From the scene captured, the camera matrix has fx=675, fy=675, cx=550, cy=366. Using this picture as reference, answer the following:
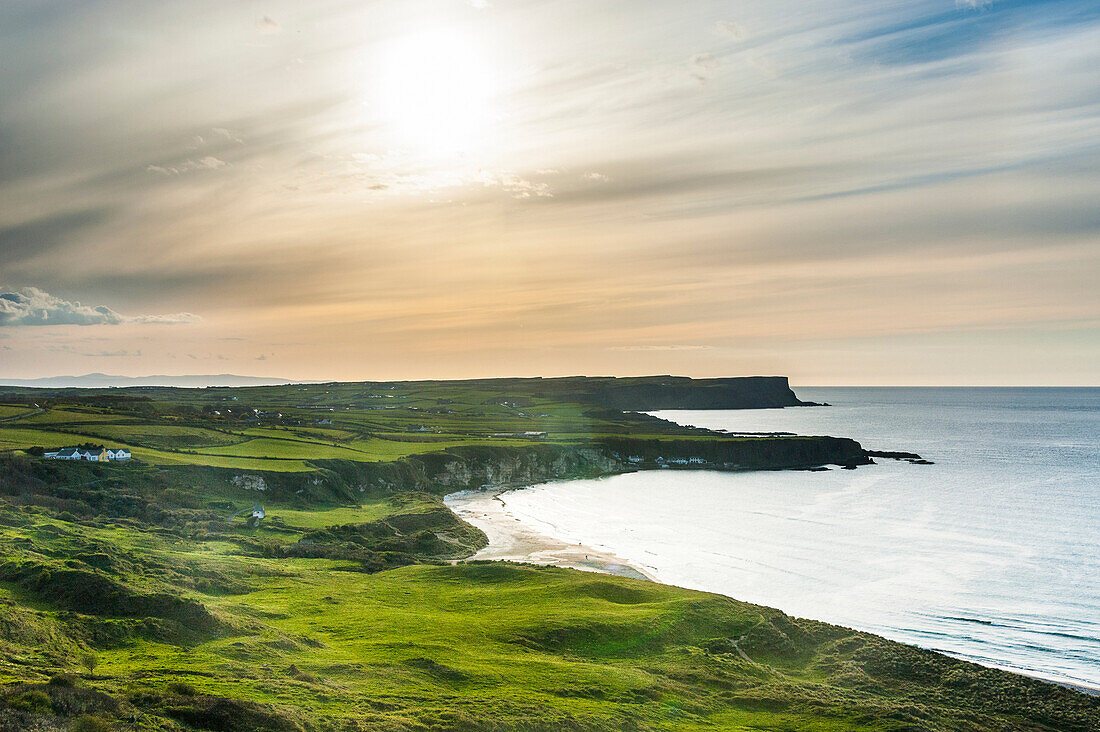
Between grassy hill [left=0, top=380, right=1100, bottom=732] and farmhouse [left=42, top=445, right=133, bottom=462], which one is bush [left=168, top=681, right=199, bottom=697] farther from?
farmhouse [left=42, top=445, right=133, bottom=462]

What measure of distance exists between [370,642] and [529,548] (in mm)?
43751

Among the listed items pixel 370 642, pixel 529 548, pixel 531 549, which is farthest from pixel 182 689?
pixel 529 548

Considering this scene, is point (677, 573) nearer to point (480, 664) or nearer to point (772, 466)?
point (480, 664)

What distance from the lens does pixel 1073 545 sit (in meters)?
81.1

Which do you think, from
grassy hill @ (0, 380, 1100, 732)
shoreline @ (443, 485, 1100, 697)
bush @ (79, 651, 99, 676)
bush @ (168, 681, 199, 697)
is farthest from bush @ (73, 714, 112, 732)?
shoreline @ (443, 485, 1100, 697)

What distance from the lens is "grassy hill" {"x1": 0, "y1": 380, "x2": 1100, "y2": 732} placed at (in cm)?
2689

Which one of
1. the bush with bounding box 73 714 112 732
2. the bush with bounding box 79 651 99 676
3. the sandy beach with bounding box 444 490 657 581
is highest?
the bush with bounding box 73 714 112 732

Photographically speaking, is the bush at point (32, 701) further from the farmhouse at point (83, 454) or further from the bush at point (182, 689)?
the farmhouse at point (83, 454)

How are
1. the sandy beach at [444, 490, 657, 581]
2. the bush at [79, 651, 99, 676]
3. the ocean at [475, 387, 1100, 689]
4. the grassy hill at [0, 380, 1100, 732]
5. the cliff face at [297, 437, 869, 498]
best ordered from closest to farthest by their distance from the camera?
the grassy hill at [0, 380, 1100, 732]
the bush at [79, 651, 99, 676]
the ocean at [475, 387, 1100, 689]
the sandy beach at [444, 490, 657, 581]
the cliff face at [297, 437, 869, 498]

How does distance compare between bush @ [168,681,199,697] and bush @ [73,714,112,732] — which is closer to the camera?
bush @ [73,714,112,732]

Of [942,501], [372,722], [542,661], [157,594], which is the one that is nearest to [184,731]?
[372,722]

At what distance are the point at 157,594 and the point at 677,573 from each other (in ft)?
170

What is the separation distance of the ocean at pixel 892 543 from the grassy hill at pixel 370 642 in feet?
45.9

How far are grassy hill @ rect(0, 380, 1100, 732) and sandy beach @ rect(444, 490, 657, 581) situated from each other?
5.94 meters
